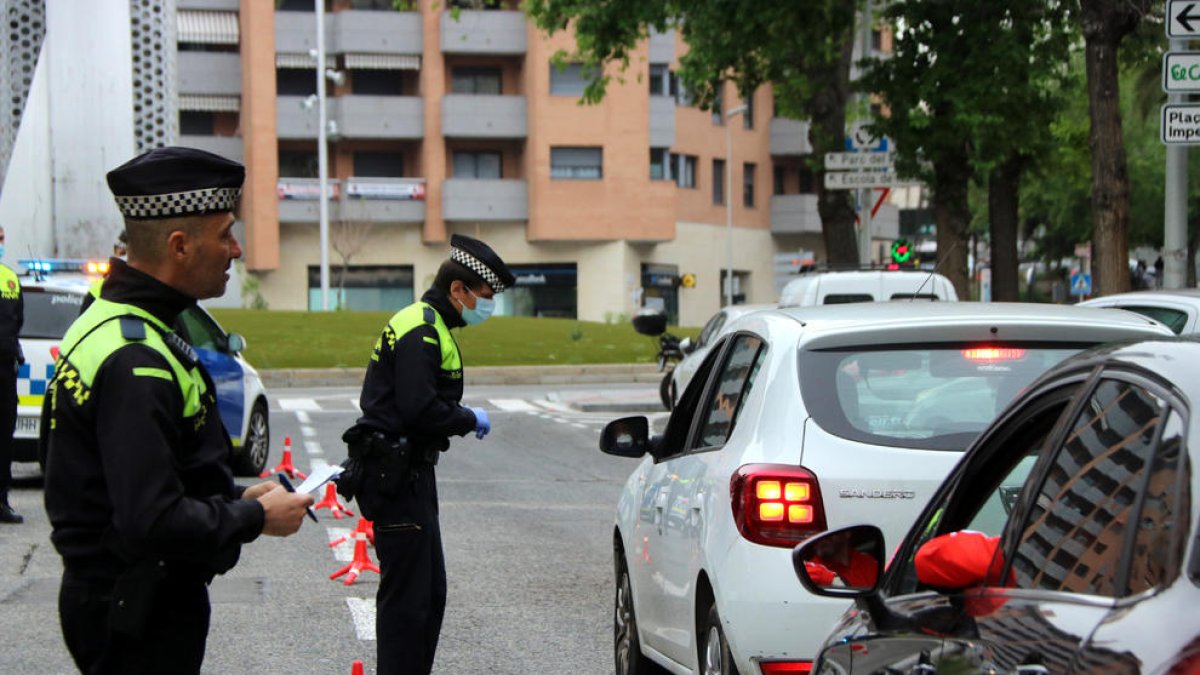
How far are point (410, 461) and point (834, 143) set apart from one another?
71.6 feet

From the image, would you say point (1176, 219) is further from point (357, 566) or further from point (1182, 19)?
point (357, 566)

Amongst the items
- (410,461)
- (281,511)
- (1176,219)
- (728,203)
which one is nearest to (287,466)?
(410,461)

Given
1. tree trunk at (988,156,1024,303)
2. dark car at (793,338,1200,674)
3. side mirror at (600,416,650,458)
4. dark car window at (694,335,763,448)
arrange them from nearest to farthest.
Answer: dark car at (793,338,1200,674) < dark car window at (694,335,763,448) < side mirror at (600,416,650,458) < tree trunk at (988,156,1024,303)

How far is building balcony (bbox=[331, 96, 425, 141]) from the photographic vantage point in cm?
6269

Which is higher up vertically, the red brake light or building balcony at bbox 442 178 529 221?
building balcony at bbox 442 178 529 221

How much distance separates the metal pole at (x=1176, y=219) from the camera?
600 inches

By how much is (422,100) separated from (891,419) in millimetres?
58915

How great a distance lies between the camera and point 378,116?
2483 inches

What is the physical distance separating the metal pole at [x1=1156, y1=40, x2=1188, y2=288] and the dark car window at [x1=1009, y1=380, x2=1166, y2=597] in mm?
12621

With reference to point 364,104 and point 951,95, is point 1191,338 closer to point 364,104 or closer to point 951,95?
point 951,95

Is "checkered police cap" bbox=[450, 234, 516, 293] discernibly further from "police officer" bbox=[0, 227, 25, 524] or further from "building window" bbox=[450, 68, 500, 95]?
"building window" bbox=[450, 68, 500, 95]

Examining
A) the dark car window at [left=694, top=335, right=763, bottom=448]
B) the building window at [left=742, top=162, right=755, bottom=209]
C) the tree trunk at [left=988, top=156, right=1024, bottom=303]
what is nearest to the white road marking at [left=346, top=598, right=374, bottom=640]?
the dark car window at [left=694, top=335, right=763, bottom=448]

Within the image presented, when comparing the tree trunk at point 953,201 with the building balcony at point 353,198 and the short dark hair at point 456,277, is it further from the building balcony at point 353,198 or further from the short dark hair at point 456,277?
the building balcony at point 353,198

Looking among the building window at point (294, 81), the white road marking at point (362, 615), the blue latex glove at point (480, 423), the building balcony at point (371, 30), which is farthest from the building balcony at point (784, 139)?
the blue latex glove at point (480, 423)
